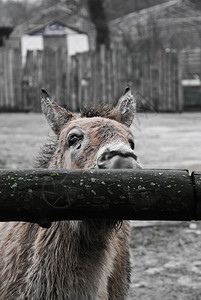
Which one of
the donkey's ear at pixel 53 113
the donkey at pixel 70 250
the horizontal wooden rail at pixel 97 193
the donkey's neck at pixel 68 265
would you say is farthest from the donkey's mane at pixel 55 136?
the horizontal wooden rail at pixel 97 193

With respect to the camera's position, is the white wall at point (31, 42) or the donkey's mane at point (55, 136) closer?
the donkey's mane at point (55, 136)

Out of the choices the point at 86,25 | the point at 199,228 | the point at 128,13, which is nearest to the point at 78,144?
the point at 199,228

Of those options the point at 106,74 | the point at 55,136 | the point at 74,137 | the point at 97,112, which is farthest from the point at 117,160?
the point at 106,74

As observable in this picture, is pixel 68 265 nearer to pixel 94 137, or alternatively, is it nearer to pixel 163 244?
pixel 94 137

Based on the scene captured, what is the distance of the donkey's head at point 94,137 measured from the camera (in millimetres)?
2643

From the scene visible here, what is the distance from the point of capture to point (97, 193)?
7.04 feet

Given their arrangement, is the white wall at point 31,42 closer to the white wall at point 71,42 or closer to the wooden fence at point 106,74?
the white wall at point 71,42

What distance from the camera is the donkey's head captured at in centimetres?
264

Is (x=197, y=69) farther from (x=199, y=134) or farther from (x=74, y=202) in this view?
(x=74, y=202)

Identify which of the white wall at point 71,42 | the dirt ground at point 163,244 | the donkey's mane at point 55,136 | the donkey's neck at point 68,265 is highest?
the white wall at point 71,42

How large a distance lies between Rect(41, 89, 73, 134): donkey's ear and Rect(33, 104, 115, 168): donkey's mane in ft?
0.40

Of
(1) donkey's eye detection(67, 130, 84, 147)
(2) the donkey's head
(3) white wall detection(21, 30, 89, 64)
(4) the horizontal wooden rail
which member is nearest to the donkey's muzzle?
(2) the donkey's head

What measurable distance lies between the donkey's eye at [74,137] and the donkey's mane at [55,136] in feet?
1.43

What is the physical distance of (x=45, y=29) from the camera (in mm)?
37938
